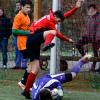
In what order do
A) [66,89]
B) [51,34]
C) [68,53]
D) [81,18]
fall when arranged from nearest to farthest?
1. [51,34]
2. [66,89]
3. [81,18]
4. [68,53]

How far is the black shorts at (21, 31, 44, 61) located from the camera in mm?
8484

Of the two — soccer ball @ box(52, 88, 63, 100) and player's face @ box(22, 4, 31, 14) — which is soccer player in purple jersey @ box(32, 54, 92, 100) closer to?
soccer ball @ box(52, 88, 63, 100)

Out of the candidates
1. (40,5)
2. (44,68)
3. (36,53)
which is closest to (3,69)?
(44,68)

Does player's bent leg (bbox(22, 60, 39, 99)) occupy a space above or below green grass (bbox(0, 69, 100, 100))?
above

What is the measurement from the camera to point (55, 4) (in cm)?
1042

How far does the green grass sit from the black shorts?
81 centimetres

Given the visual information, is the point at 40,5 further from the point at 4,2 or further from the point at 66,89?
the point at 66,89

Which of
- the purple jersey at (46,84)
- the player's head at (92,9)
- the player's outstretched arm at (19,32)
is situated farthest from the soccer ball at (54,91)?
the player's head at (92,9)

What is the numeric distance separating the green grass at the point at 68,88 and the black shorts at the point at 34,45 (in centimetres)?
81

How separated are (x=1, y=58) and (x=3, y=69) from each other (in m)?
1.07

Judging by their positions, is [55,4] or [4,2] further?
[4,2]

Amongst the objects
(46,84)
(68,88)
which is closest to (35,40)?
(46,84)

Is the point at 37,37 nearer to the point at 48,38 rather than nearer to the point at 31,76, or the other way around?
the point at 48,38

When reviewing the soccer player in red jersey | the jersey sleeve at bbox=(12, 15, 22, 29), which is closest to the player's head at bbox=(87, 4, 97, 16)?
the jersey sleeve at bbox=(12, 15, 22, 29)
